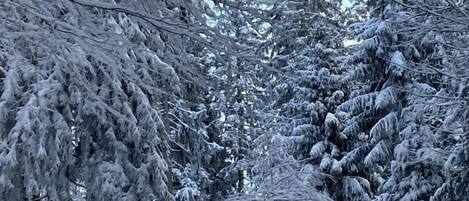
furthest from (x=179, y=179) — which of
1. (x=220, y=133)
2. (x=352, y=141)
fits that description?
(x=352, y=141)

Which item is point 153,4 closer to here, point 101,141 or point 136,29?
point 136,29

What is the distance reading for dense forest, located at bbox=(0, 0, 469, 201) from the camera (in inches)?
120

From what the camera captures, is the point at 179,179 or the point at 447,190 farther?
the point at 179,179

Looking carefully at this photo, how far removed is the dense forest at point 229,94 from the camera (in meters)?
3.04

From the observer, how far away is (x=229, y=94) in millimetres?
3865

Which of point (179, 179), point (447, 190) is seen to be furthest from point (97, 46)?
point (179, 179)

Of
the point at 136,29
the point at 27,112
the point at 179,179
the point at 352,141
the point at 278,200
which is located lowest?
the point at 179,179

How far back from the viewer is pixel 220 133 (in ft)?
76.5

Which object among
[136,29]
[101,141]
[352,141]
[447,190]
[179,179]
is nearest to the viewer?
[136,29]

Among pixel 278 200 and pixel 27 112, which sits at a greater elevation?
pixel 27 112

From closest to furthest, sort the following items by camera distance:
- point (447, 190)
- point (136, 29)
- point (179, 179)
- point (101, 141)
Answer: point (136, 29)
point (101, 141)
point (447, 190)
point (179, 179)

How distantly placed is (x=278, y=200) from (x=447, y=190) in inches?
112

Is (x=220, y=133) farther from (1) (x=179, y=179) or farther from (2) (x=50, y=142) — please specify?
(2) (x=50, y=142)

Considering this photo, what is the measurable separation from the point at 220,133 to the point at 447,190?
14108 mm
